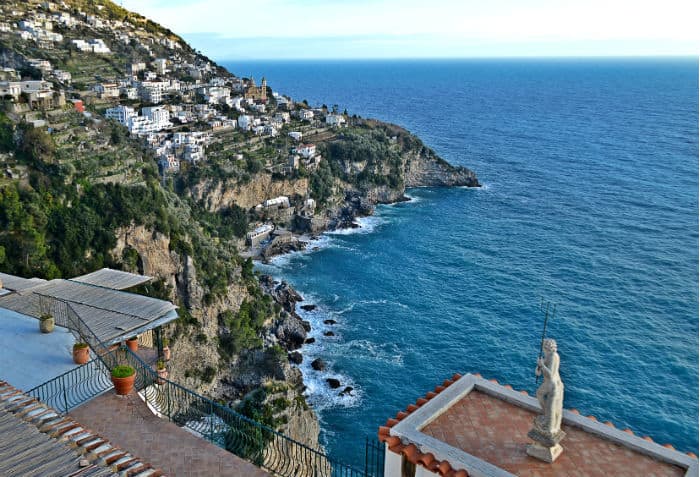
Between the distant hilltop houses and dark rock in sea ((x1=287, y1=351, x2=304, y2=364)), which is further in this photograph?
the distant hilltop houses

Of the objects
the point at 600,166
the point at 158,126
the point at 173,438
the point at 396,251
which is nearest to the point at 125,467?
the point at 173,438

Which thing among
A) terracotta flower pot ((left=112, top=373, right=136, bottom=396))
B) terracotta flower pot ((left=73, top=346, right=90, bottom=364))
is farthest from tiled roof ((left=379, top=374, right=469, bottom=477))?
terracotta flower pot ((left=73, top=346, right=90, bottom=364))

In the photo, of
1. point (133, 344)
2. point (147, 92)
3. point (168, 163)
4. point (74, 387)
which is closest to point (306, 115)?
point (147, 92)

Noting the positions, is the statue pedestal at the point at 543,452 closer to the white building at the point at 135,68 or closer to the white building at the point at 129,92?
the white building at the point at 129,92

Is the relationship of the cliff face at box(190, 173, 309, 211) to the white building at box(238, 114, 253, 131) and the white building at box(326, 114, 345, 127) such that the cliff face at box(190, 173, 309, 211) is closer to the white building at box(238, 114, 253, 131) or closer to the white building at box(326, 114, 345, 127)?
the white building at box(238, 114, 253, 131)

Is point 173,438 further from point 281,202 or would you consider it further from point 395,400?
point 281,202

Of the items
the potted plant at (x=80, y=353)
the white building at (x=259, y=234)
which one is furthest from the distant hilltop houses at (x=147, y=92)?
the potted plant at (x=80, y=353)

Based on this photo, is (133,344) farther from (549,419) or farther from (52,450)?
(549,419)
